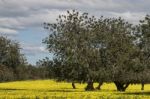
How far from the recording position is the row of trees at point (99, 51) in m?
85.5

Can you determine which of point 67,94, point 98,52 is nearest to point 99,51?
point 98,52

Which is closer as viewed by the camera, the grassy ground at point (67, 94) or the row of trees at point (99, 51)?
the grassy ground at point (67, 94)

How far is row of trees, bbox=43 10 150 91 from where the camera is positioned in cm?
8550

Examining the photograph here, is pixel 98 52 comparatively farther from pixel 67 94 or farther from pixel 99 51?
pixel 67 94

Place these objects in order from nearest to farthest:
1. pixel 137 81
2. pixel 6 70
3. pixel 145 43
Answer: pixel 145 43 → pixel 137 81 → pixel 6 70

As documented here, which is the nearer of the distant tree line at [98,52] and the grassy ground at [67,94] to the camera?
the grassy ground at [67,94]

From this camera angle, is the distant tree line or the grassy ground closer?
the grassy ground

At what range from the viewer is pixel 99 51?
3465 inches

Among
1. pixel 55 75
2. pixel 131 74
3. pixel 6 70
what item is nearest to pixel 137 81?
pixel 131 74

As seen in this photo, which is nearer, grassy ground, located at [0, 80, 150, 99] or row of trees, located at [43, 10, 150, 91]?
grassy ground, located at [0, 80, 150, 99]

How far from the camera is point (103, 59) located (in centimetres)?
8906

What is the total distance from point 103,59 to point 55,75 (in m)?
8.95

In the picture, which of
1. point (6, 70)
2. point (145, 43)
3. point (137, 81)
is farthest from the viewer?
point (6, 70)

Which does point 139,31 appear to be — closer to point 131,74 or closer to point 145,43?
point 145,43
